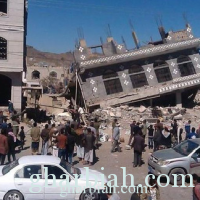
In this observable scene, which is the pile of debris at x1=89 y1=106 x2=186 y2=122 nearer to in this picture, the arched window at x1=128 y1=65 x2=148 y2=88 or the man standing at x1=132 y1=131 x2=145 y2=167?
the arched window at x1=128 y1=65 x2=148 y2=88

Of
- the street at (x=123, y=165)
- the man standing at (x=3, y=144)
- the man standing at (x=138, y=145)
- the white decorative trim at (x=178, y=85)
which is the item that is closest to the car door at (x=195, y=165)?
the street at (x=123, y=165)

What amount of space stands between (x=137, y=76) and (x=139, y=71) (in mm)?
408

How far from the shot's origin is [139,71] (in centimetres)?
2925

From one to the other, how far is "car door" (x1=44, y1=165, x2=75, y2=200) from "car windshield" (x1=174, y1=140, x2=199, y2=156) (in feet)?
15.5

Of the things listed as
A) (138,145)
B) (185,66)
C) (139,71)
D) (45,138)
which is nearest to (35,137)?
(45,138)

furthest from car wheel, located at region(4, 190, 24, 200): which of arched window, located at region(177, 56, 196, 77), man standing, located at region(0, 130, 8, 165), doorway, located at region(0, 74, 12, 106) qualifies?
arched window, located at region(177, 56, 196, 77)

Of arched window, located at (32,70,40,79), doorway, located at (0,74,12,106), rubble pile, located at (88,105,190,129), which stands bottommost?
rubble pile, located at (88,105,190,129)

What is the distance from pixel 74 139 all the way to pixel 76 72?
13.7 m

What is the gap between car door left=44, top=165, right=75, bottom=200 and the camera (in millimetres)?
9438

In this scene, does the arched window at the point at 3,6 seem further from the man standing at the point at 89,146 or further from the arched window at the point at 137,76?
the man standing at the point at 89,146

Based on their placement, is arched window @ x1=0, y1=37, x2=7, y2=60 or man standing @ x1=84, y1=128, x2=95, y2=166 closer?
man standing @ x1=84, y1=128, x2=95, y2=166

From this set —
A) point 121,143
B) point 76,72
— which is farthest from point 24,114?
point 121,143

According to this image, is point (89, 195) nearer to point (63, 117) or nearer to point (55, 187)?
point (55, 187)

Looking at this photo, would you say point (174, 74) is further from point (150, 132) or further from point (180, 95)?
point (150, 132)
